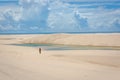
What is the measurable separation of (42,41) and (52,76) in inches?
570

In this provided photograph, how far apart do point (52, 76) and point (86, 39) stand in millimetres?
13740

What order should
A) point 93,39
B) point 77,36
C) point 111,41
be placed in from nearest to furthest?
point 111,41 → point 93,39 → point 77,36

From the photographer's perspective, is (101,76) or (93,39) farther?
(93,39)

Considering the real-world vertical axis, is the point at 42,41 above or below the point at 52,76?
below

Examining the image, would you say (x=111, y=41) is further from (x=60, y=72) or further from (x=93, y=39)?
(x=60, y=72)

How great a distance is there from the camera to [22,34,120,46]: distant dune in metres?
16.1

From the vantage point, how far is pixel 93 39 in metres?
17.0

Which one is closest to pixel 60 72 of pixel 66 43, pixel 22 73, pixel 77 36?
pixel 22 73

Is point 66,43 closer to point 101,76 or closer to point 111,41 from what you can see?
point 111,41

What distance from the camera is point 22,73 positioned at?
455cm

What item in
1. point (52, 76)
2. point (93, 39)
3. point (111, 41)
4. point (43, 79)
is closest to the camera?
point (43, 79)

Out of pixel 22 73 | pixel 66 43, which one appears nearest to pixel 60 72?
pixel 22 73

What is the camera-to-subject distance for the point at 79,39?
1814 cm

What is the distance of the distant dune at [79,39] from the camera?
52.8 ft
